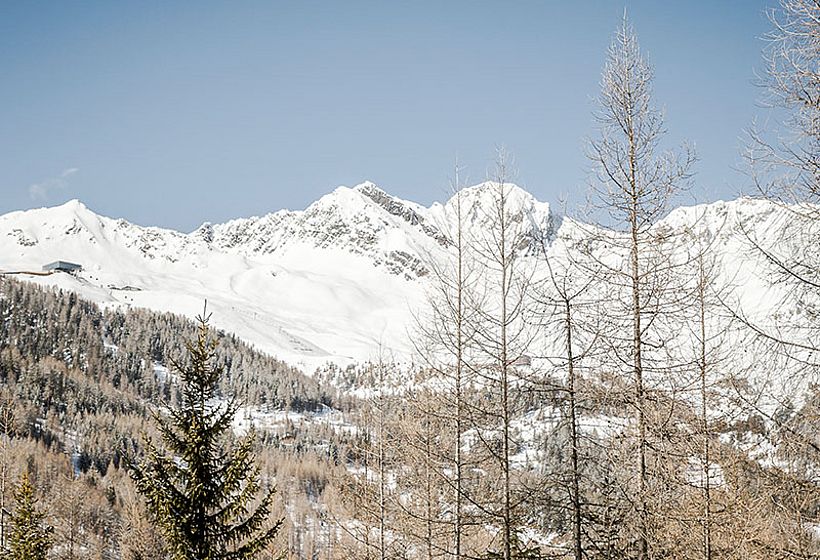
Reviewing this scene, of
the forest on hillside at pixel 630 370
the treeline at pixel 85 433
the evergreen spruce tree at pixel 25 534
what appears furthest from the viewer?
the treeline at pixel 85 433

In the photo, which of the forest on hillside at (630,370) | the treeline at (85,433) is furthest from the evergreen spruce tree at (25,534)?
the treeline at (85,433)

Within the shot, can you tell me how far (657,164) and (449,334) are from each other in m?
4.33

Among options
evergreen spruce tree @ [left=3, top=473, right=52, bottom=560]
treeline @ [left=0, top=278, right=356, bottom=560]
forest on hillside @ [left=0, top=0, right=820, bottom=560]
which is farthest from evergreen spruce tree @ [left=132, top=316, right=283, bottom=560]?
treeline @ [left=0, top=278, right=356, bottom=560]

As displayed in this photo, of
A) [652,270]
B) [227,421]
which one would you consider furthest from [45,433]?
[652,270]

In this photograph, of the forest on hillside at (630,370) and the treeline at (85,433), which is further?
the treeline at (85,433)

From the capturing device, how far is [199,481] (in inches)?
487

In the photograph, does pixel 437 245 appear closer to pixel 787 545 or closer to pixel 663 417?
pixel 663 417

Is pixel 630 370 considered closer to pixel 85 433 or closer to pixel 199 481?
pixel 199 481

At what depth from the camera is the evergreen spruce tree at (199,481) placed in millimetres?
11891

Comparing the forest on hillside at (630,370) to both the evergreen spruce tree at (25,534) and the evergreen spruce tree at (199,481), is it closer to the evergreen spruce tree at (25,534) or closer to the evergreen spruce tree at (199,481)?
the evergreen spruce tree at (199,481)

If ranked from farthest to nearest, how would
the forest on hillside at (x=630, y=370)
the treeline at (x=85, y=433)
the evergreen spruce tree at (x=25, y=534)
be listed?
the treeline at (x=85, y=433), the evergreen spruce tree at (x=25, y=534), the forest on hillside at (x=630, y=370)

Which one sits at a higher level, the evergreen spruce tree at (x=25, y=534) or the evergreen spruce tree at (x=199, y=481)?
the evergreen spruce tree at (x=199, y=481)

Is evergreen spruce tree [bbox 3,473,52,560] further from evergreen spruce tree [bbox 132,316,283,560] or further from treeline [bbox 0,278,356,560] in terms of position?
treeline [bbox 0,278,356,560]

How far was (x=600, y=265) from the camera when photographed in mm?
9281
